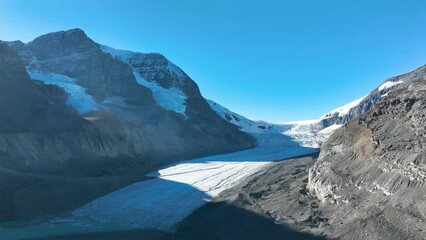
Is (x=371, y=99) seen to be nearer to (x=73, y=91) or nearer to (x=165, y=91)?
(x=165, y=91)

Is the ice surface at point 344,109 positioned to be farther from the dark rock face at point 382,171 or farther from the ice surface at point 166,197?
the dark rock face at point 382,171

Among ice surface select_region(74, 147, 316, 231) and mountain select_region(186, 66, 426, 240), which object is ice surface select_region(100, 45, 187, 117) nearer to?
ice surface select_region(74, 147, 316, 231)

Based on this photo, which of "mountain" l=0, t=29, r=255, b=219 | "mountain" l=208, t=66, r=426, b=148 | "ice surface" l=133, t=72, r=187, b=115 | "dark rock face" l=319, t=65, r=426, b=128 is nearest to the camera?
"mountain" l=0, t=29, r=255, b=219

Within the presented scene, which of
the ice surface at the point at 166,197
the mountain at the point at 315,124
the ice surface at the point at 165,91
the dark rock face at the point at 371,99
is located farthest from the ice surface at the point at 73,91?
the dark rock face at the point at 371,99

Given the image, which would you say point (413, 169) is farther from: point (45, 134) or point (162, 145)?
point (162, 145)

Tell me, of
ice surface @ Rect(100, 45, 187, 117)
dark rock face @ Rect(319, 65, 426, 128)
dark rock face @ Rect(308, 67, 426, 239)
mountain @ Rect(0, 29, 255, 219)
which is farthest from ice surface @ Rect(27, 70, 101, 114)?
dark rock face @ Rect(308, 67, 426, 239)

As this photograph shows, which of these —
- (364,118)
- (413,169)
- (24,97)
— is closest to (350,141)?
(364,118)
